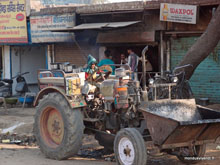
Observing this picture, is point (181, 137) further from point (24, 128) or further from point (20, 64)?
point (20, 64)

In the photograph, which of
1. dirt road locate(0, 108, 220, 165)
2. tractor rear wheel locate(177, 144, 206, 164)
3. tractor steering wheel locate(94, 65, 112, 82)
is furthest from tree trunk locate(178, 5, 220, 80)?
tractor rear wheel locate(177, 144, 206, 164)

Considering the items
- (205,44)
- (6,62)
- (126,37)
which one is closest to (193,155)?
(205,44)

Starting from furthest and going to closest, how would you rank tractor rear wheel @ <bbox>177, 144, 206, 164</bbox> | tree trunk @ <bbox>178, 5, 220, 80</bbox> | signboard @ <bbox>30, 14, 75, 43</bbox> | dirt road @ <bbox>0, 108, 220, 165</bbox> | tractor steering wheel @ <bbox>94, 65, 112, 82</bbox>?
signboard @ <bbox>30, 14, 75, 43</bbox> → tree trunk @ <bbox>178, 5, 220, 80</bbox> → tractor steering wheel @ <bbox>94, 65, 112, 82</bbox> → dirt road @ <bbox>0, 108, 220, 165</bbox> → tractor rear wheel @ <bbox>177, 144, 206, 164</bbox>

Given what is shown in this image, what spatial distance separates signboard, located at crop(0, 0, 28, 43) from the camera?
15.2 meters

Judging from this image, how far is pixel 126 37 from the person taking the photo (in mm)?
12734

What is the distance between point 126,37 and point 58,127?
20.8 ft

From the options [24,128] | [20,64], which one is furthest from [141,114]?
[20,64]

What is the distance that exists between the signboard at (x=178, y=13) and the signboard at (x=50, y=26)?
140 inches

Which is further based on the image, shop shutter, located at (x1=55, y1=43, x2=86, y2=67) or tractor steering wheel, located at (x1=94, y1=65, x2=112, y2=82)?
shop shutter, located at (x1=55, y1=43, x2=86, y2=67)

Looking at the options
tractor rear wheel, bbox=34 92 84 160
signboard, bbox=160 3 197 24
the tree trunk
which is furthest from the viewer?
signboard, bbox=160 3 197 24

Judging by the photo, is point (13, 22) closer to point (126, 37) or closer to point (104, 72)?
point (126, 37)

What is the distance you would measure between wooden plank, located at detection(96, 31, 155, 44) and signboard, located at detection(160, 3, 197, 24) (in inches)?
31.8

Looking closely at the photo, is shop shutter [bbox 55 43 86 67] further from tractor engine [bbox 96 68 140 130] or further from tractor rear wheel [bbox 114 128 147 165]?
tractor rear wheel [bbox 114 128 147 165]

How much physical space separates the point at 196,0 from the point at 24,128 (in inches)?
243
